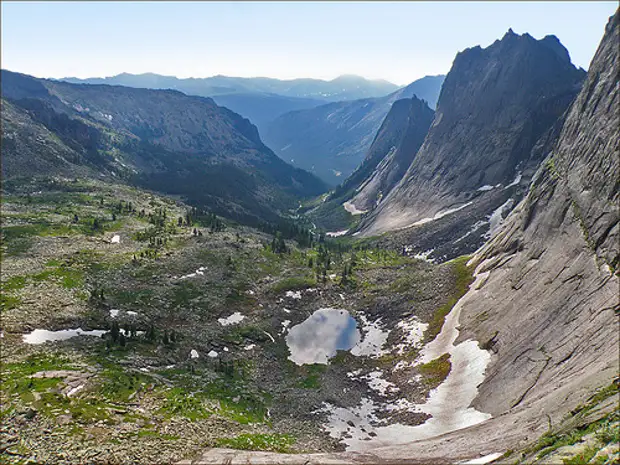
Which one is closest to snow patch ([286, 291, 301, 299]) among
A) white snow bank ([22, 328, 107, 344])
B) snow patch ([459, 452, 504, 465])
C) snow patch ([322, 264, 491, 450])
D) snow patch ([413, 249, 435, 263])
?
snow patch ([322, 264, 491, 450])

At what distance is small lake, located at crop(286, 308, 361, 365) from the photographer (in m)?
94.3

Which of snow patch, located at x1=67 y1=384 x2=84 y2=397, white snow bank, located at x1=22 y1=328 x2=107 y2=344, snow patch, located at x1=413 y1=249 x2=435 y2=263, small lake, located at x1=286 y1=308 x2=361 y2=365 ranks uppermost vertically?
snow patch, located at x1=67 y1=384 x2=84 y2=397

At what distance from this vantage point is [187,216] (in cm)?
19738

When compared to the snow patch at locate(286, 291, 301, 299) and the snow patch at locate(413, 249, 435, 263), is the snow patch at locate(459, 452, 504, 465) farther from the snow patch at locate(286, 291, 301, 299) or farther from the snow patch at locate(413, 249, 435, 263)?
the snow patch at locate(413, 249, 435, 263)

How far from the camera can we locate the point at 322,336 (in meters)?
104

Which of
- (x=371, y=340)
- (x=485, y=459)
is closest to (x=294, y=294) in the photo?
(x=371, y=340)

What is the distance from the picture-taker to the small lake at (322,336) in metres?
Result: 94.3

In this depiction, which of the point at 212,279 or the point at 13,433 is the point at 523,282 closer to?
the point at 212,279

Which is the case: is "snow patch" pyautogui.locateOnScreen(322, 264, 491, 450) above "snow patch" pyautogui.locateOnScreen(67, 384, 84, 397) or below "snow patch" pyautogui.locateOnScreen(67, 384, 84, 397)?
below

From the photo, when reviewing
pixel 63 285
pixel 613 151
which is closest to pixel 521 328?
pixel 613 151

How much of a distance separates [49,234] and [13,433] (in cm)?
10591

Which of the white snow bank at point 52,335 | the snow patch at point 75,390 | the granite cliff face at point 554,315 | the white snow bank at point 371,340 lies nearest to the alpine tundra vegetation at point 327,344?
the snow patch at point 75,390

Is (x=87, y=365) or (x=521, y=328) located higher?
(x=521, y=328)

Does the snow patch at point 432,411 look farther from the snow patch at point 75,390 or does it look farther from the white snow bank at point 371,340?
the snow patch at point 75,390
